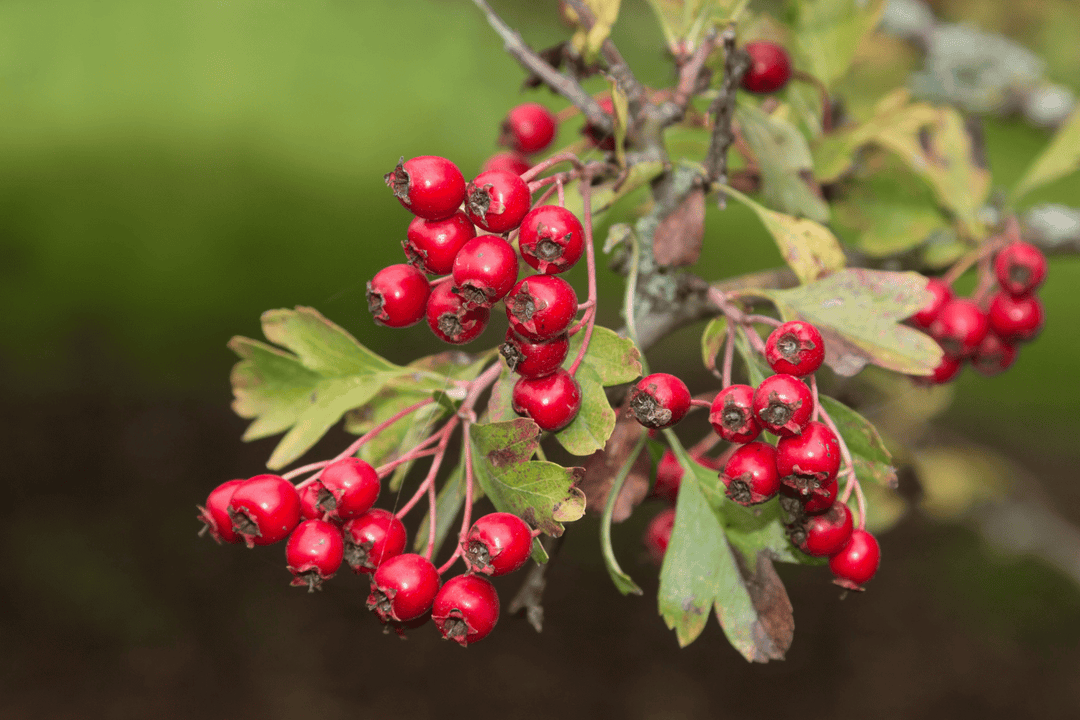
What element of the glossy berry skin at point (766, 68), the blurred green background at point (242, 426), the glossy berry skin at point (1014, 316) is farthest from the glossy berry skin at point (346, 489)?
the blurred green background at point (242, 426)

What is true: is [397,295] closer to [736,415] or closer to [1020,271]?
[736,415]

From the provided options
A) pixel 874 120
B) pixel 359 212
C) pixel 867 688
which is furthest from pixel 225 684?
pixel 874 120

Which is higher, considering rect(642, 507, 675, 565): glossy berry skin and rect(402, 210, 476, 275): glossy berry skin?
rect(402, 210, 476, 275): glossy berry skin

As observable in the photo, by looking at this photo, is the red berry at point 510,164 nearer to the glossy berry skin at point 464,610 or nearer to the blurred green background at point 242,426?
the glossy berry skin at point 464,610

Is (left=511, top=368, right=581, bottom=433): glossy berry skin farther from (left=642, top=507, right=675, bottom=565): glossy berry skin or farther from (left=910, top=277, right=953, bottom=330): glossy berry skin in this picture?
(left=910, top=277, right=953, bottom=330): glossy berry skin

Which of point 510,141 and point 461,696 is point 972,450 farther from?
point 461,696

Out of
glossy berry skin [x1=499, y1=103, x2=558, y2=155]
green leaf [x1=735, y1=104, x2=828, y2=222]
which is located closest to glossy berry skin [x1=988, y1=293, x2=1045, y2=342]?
green leaf [x1=735, y1=104, x2=828, y2=222]
